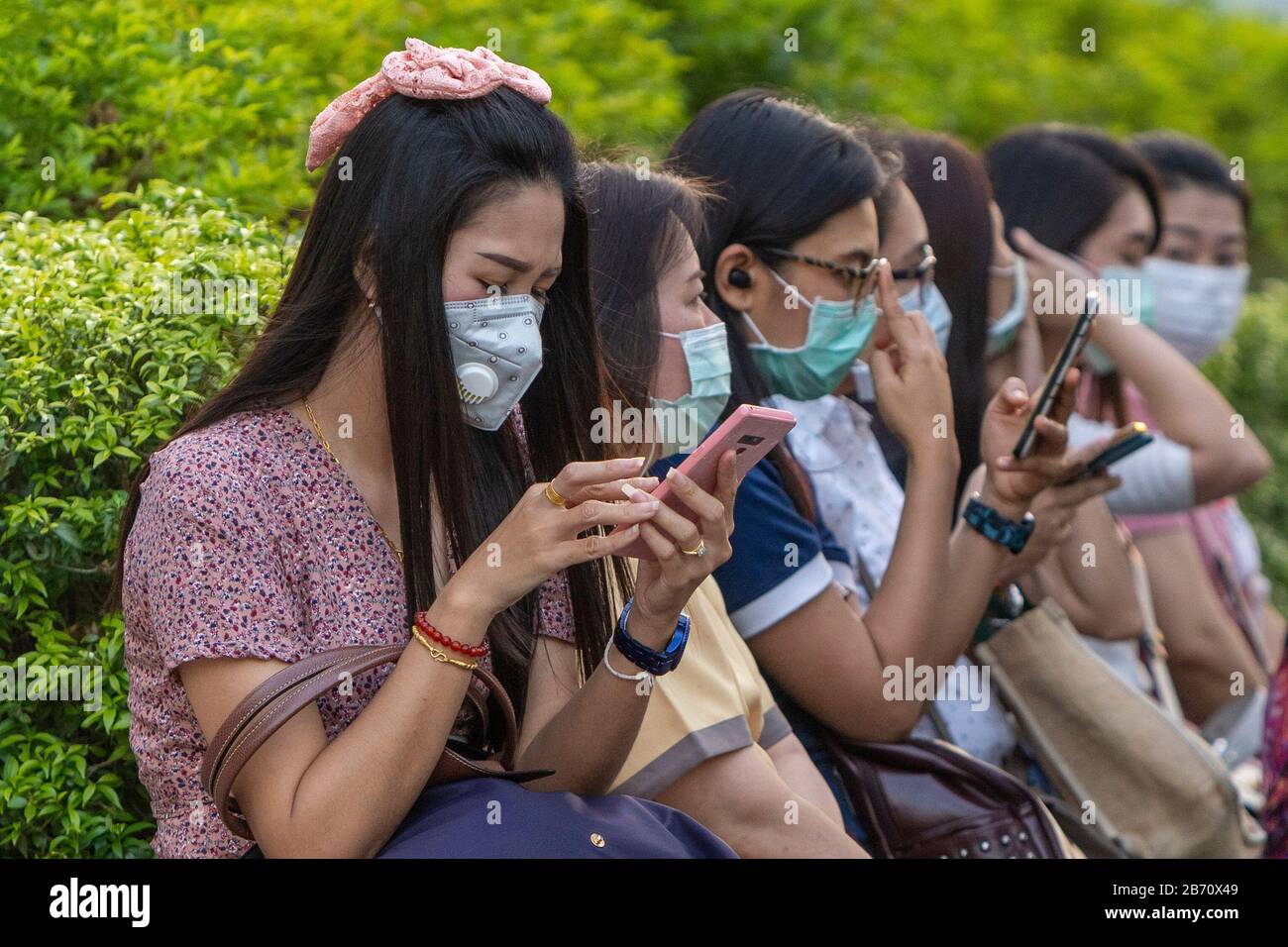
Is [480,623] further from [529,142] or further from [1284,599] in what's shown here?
[1284,599]

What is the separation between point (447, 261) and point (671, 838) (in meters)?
0.92

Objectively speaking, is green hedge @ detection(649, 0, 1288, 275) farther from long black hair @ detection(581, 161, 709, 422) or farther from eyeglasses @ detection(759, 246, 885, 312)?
long black hair @ detection(581, 161, 709, 422)

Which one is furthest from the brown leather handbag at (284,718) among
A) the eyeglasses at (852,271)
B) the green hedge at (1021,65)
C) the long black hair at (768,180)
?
the green hedge at (1021,65)

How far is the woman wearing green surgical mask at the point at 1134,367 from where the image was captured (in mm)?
4613

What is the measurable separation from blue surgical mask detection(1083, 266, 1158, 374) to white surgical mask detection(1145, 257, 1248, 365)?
51 centimetres

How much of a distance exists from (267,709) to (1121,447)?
6.93 feet

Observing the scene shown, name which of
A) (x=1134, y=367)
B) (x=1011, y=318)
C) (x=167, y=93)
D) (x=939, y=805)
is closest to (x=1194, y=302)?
(x=1134, y=367)

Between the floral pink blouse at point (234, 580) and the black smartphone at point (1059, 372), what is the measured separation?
5.23 feet

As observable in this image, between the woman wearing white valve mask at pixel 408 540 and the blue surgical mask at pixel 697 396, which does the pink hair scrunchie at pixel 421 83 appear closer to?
the woman wearing white valve mask at pixel 408 540

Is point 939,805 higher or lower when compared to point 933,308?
lower

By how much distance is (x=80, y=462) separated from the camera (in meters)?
2.72

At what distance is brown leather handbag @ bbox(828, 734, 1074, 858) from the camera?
9.96 ft

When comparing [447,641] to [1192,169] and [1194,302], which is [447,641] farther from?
[1192,169]

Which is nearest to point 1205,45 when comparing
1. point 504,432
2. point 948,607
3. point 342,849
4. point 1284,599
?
point 1284,599
